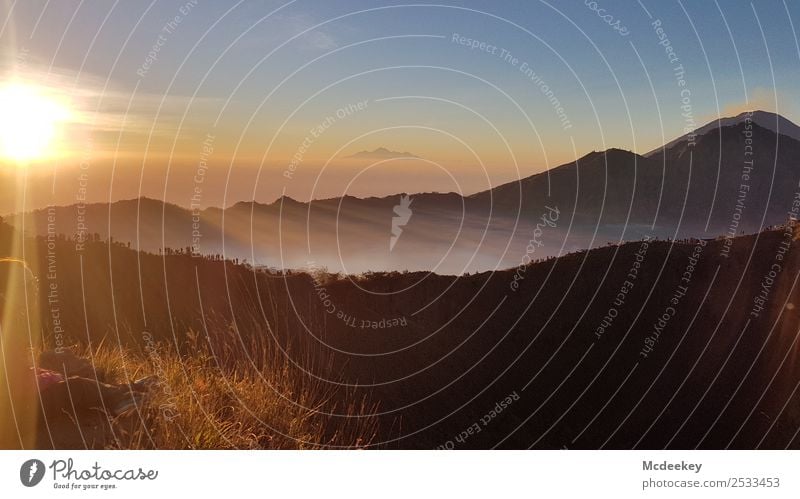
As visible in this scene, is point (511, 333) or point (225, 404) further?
point (511, 333)

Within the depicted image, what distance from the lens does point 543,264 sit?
14125 millimetres

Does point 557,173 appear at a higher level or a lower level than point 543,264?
higher

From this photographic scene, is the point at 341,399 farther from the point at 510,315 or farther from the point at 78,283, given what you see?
the point at 78,283

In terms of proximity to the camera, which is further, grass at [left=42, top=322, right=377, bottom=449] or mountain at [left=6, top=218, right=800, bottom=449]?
mountain at [left=6, top=218, right=800, bottom=449]

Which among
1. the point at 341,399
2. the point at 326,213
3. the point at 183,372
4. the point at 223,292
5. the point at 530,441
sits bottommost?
the point at 530,441

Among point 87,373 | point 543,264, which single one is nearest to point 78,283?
point 87,373

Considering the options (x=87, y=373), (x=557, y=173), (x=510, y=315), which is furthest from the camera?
(x=557, y=173)

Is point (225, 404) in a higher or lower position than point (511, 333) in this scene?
lower

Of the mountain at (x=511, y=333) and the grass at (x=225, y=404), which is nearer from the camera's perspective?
the grass at (x=225, y=404)

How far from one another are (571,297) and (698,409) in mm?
3006

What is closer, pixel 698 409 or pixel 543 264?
pixel 698 409

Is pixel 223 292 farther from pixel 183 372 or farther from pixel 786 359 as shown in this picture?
pixel 786 359
